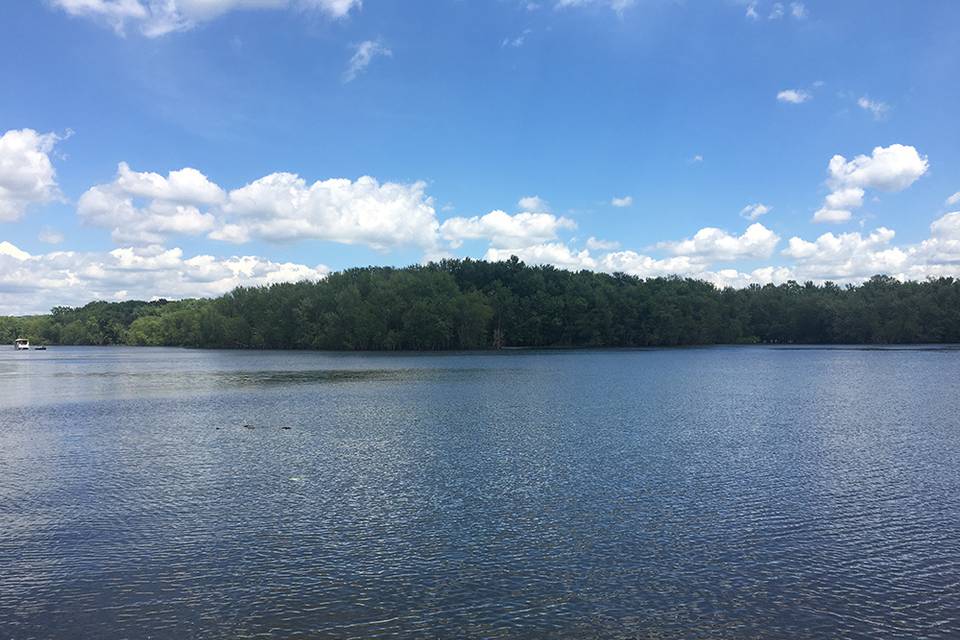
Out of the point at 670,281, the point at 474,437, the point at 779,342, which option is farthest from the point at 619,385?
the point at 779,342

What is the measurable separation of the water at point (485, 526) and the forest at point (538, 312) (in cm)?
9941

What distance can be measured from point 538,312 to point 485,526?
128 meters

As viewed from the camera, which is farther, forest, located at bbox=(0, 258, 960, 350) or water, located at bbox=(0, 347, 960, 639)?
forest, located at bbox=(0, 258, 960, 350)

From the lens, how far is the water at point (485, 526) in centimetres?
1034

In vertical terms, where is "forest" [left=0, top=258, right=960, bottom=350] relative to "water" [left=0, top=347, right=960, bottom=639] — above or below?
above

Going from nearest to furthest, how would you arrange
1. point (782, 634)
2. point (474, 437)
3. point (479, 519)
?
point (782, 634) → point (479, 519) → point (474, 437)

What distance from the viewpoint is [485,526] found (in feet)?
48.5

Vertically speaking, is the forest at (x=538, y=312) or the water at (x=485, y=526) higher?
the forest at (x=538, y=312)

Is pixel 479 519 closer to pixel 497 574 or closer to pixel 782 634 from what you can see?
pixel 497 574

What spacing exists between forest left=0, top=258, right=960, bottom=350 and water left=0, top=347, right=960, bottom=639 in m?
99.4

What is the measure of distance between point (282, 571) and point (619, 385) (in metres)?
40.8

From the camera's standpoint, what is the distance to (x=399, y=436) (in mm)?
27297

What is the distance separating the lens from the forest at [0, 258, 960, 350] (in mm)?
131875

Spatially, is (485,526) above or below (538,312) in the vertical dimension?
below
